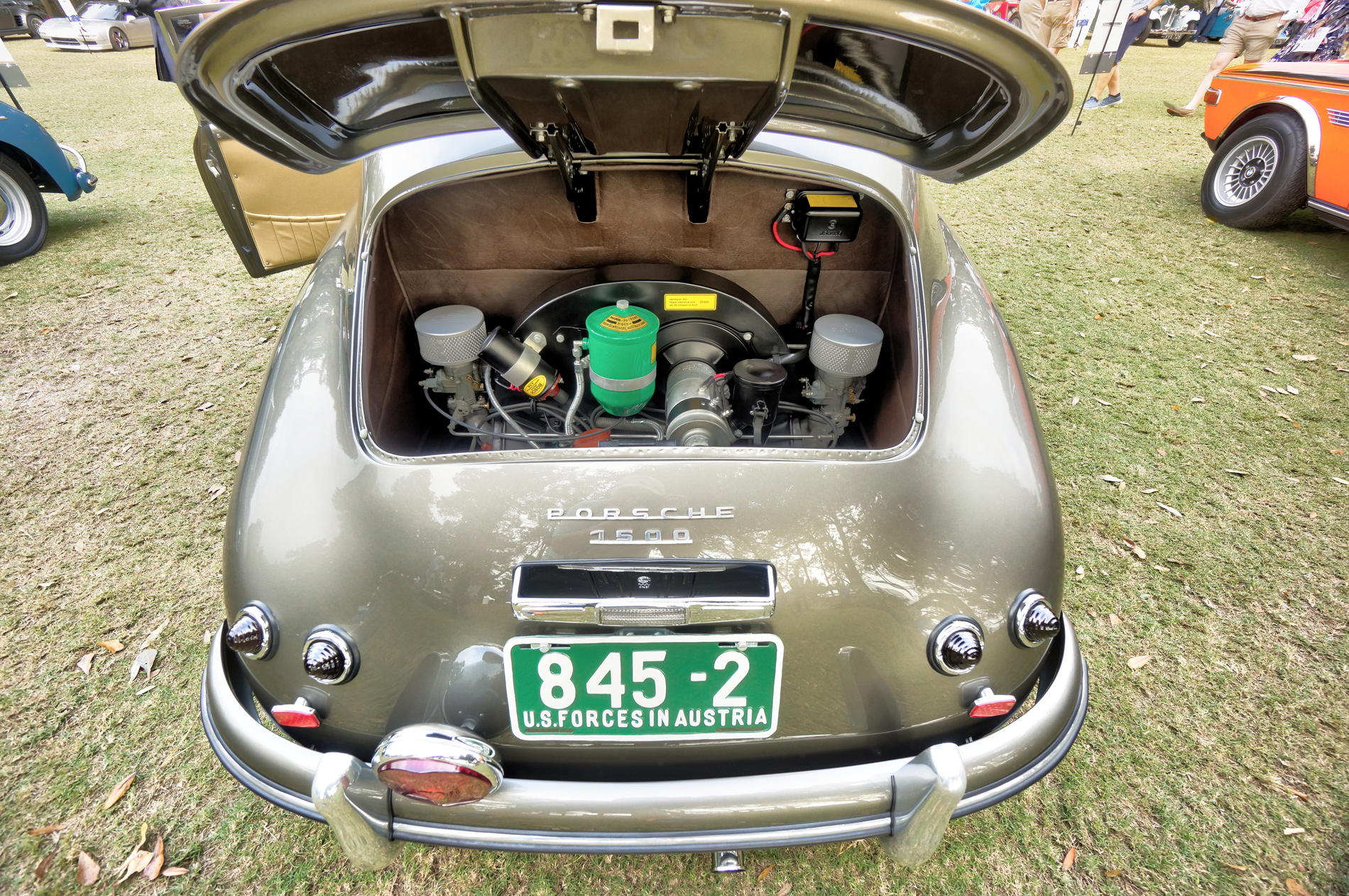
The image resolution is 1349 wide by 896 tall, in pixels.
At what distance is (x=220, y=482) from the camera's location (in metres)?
2.71

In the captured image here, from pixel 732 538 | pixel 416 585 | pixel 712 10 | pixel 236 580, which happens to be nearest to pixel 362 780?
pixel 416 585

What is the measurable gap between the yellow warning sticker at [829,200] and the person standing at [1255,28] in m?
7.75

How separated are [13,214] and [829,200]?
18.6 feet

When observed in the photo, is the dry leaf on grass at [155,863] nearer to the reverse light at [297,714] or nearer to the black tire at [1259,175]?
the reverse light at [297,714]

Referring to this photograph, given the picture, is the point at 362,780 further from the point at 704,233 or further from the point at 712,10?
the point at 704,233

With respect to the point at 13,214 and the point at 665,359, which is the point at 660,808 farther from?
the point at 13,214

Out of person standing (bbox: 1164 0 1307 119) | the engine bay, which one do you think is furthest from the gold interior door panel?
person standing (bbox: 1164 0 1307 119)

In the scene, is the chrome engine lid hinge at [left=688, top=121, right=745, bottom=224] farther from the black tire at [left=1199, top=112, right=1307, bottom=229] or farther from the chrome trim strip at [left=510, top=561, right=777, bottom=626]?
the black tire at [left=1199, top=112, right=1307, bottom=229]

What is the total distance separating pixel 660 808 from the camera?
3.90 feet

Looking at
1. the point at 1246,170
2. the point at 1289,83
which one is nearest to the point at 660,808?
the point at 1289,83

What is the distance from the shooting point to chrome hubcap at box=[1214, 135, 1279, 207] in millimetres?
4863

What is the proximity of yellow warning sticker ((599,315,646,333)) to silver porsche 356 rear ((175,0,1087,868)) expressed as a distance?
1.38 feet

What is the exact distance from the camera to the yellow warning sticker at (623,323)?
1841mm

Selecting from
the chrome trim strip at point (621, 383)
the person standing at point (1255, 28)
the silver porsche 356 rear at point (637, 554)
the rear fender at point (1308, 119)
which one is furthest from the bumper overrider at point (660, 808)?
the person standing at point (1255, 28)
